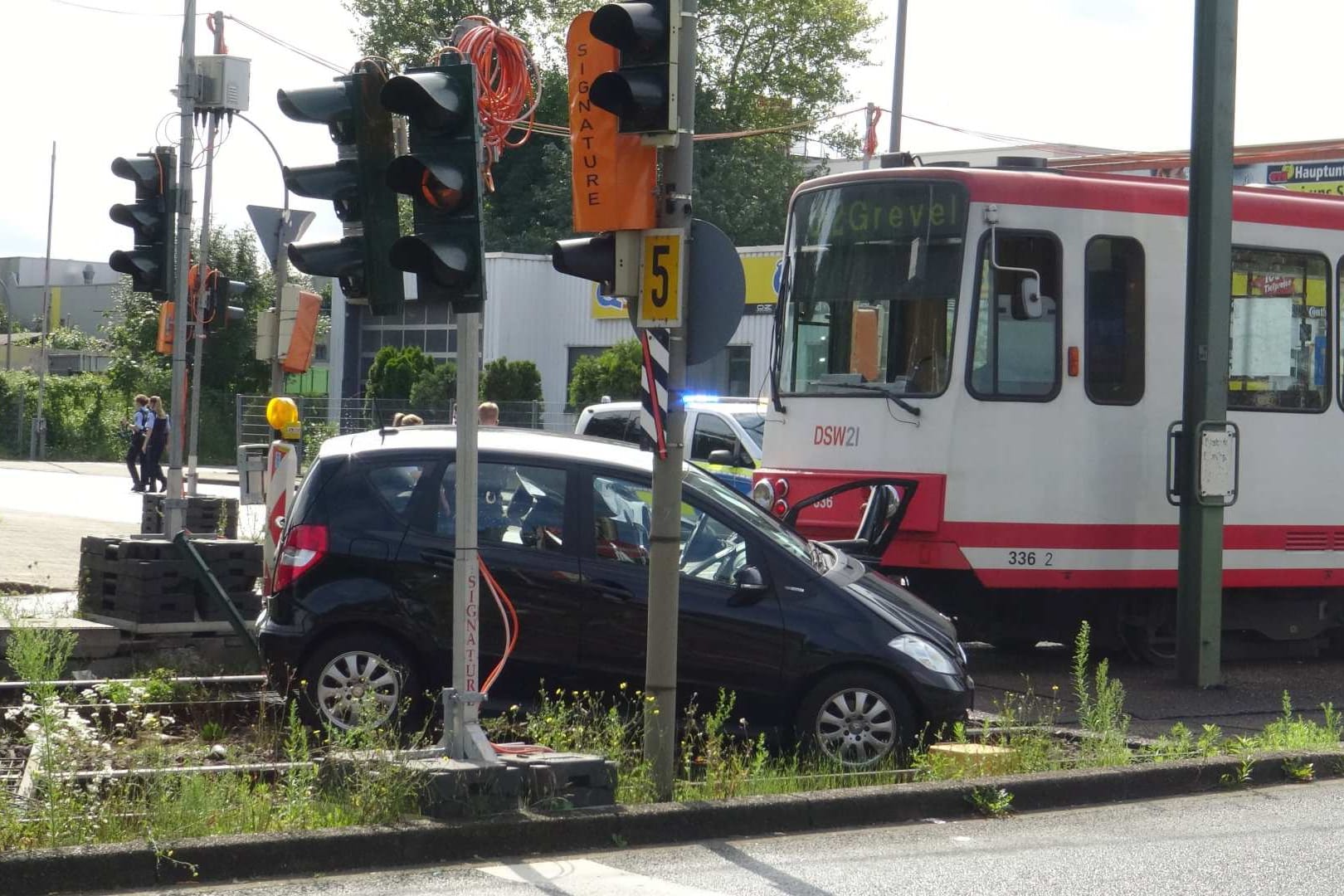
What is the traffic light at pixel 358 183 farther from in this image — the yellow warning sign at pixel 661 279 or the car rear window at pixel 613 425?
the car rear window at pixel 613 425

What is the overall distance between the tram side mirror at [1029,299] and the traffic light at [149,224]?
20.6 ft

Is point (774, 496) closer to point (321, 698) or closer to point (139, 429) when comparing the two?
point (321, 698)

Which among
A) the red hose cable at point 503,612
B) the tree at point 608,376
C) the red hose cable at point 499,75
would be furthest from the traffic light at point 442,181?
the tree at point 608,376

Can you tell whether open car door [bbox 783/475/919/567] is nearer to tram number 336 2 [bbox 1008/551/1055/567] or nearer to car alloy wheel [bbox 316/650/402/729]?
tram number 336 2 [bbox 1008/551/1055/567]

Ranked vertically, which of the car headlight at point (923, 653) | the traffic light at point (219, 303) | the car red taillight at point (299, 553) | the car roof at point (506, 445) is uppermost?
the traffic light at point (219, 303)

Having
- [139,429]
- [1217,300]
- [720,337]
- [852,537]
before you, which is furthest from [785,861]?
[139,429]

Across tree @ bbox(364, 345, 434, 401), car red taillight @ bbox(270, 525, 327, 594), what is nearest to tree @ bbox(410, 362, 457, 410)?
tree @ bbox(364, 345, 434, 401)

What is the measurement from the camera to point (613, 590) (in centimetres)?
920

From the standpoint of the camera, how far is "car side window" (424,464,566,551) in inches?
368

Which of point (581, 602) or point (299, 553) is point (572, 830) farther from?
point (299, 553)

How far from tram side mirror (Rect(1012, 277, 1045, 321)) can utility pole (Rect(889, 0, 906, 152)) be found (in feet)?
48.5

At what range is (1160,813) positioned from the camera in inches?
328

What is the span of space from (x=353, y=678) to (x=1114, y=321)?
21.2ft

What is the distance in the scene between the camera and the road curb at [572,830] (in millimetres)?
6242
